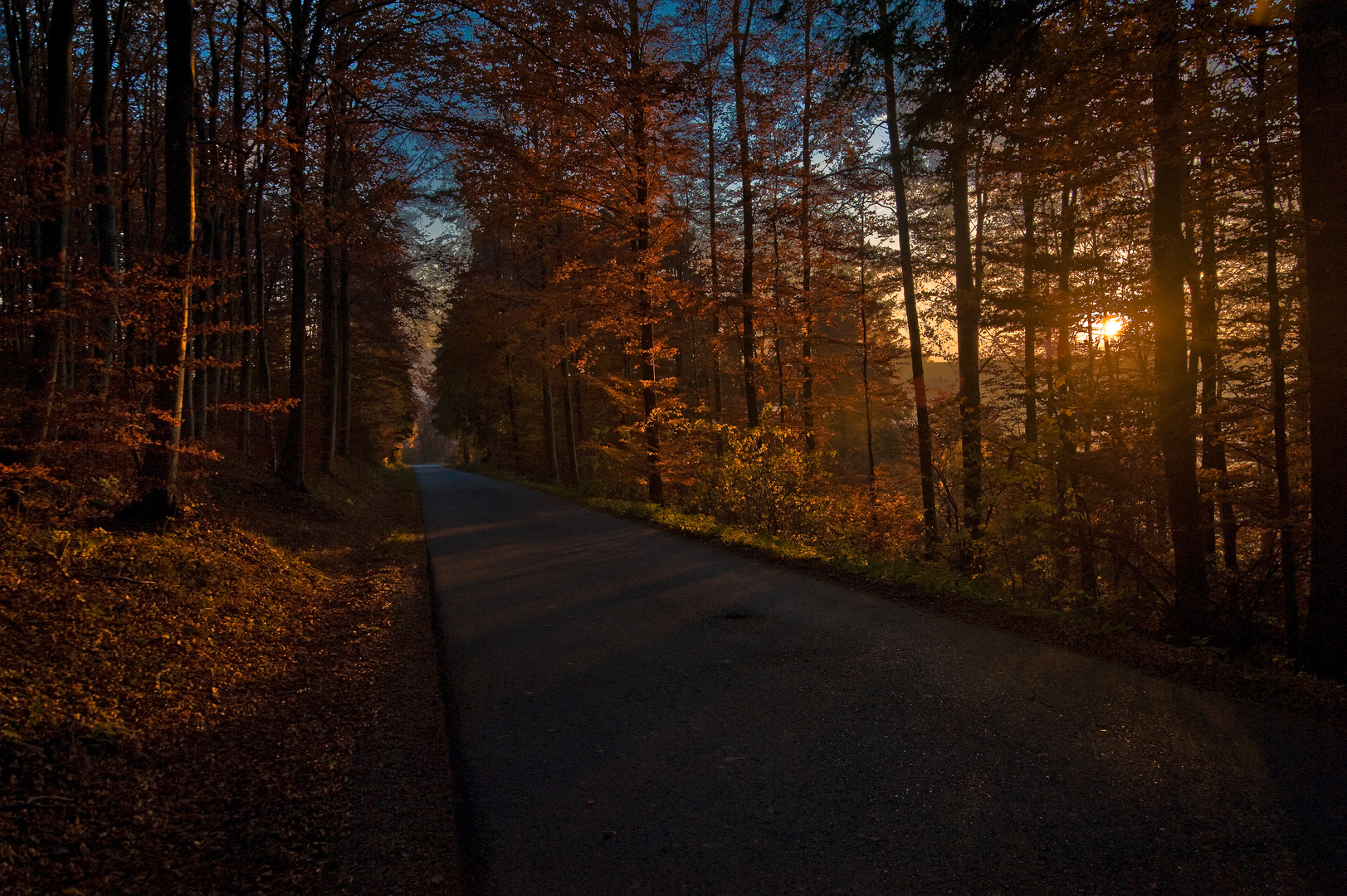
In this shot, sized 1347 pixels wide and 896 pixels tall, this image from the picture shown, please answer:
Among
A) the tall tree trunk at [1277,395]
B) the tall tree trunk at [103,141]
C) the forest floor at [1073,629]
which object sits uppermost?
the tall tree trunk at [103,141]

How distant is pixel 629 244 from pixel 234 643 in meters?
13.7

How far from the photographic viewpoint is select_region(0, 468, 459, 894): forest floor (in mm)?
2895

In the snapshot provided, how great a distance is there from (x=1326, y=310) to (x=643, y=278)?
12317 mm

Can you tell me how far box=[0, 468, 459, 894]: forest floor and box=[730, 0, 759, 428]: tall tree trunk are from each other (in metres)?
10.3

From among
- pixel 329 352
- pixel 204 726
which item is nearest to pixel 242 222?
pixel 329 352

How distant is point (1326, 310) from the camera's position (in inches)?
207

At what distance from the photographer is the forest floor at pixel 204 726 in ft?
9.50

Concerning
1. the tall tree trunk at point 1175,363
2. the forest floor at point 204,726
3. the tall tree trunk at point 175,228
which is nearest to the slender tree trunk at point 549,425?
the tall tree trunk at point 175,228

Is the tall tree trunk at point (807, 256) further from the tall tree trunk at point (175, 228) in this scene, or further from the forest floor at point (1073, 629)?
the tall tree trunk at point (175, 228)

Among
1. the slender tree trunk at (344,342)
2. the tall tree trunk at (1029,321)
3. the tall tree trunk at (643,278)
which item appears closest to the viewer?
the tall tree trunk at (1029,321)

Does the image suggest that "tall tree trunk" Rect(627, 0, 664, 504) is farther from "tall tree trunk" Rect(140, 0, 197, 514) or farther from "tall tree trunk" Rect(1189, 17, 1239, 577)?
"tall tree trunk" Rect(1189, 17, 1239, 577)

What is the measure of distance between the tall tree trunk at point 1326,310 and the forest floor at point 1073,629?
535mm

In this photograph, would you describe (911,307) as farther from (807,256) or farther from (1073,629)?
(1073,629)

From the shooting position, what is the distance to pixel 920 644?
5367mm
